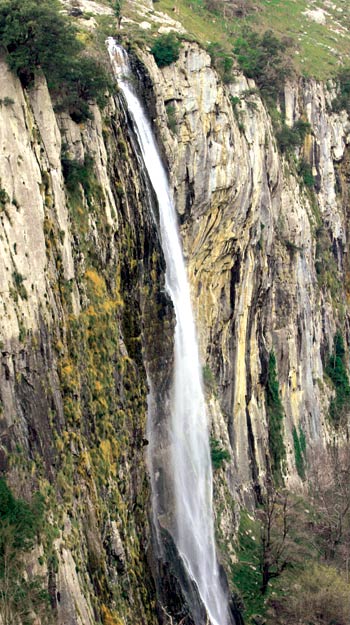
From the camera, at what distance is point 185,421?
33.2m

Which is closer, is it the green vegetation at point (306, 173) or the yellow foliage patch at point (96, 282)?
the yellow foliage patch at point (96, 282)

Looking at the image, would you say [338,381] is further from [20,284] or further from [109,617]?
[20,284]

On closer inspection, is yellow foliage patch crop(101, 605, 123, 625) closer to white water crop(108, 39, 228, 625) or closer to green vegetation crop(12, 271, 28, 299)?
white water crop(108, 39, 228, 625)

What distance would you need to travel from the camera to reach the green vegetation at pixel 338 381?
53344 millimetres

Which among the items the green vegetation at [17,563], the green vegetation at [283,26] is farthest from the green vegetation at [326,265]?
the green vegetation at [17,563]

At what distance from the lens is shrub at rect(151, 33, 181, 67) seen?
35.1m

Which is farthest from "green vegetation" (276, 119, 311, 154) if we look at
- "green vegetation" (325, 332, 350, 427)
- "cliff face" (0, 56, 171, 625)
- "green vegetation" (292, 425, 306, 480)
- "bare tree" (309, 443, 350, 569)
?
"cliff face" (0, 56, 171, 625)

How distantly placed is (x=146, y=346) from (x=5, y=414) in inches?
412

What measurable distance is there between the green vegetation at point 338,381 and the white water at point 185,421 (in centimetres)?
2002

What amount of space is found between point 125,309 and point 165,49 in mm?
13188

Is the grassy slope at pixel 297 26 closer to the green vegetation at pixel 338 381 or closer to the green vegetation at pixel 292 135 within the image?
the green vegetation at pixel 292 135

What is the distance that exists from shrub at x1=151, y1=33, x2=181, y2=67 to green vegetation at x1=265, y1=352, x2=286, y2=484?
54.1ft

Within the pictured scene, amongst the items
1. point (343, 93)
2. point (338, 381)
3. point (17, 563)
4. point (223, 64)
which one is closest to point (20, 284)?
point (17, 563)

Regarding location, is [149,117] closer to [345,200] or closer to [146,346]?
[146,346]
